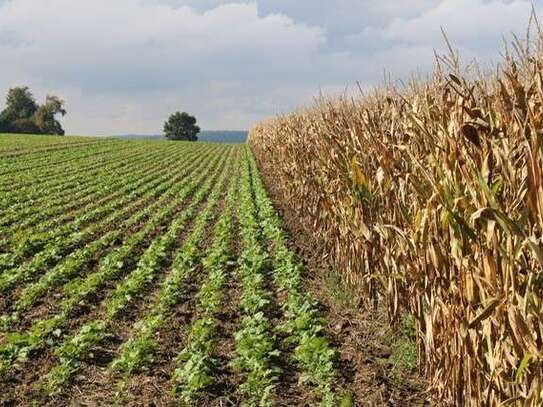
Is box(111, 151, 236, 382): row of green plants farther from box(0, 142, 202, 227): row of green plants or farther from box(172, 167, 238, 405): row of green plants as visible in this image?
box(0, 142, 202, 227): row of green plants

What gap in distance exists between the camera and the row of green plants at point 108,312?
6830mm

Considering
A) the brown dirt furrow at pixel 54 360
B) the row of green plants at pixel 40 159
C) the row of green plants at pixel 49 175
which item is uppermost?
the row of green plants at pixel 40 159

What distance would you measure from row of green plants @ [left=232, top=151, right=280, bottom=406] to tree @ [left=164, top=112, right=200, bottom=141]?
120608 millimetres

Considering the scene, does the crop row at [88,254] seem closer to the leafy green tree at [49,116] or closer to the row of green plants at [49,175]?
the row of green plants at [49,175]

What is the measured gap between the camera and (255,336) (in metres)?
7.56

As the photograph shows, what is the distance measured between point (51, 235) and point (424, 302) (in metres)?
10.8

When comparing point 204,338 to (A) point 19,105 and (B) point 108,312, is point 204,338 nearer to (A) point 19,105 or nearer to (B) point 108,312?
(B) point 108,312

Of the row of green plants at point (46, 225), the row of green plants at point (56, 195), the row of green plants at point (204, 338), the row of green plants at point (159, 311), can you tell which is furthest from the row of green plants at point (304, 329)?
the row of green plants at point (56, 195)

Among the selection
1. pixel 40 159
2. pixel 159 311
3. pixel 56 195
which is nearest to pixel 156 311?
pixel 159 311

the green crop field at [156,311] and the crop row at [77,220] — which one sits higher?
the crop row at [77,220]

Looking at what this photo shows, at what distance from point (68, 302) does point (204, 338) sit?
2673 mm

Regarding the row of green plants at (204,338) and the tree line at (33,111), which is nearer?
the row of green plants at (204,338)

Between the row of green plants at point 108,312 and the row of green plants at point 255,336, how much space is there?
1.66 metres

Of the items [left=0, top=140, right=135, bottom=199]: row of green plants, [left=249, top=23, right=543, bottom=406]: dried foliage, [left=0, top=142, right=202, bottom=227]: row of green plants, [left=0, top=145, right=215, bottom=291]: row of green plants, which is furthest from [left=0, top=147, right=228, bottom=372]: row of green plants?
[left=0, top=140, right=135, bottom=199]: row of green plants
